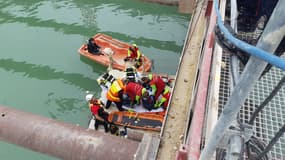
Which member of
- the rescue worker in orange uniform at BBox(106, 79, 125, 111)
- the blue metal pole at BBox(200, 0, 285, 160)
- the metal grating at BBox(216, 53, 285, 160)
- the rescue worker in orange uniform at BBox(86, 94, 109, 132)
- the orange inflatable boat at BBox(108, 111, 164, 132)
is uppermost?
the blue metal pole at BBox(200, 0, 285, 160)

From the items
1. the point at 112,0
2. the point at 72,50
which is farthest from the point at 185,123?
the point at 112,0

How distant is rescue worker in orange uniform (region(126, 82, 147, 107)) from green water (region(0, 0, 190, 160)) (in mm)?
1594

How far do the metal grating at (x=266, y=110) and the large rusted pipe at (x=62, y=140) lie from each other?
4.90ft

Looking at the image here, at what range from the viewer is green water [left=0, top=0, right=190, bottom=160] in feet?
27.9

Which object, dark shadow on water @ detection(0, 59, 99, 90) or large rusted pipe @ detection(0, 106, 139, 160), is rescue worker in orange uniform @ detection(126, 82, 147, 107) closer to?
dark shadow on water @ detection(0, 59, 99, 90)

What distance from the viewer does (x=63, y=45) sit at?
11.1m

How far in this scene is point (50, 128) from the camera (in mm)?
4004

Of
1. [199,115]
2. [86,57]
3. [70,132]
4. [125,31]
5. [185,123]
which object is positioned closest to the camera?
[199,115]

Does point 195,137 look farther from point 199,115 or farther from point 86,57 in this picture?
point 86,57

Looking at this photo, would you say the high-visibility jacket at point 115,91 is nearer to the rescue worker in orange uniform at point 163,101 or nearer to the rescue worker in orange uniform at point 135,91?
the rescue worker in orange uniform at point 135,91

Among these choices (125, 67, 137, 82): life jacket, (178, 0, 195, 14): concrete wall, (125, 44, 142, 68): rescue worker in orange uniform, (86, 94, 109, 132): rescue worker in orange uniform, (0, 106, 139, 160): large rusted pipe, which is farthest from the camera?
(178, 0, 195, 14): concrete wall

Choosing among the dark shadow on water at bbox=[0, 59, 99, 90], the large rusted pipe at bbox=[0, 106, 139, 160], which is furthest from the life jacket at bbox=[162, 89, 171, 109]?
the large rusted pipe at bbox=[0, 106, 139, 160]

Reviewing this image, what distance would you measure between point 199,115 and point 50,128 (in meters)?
2.24

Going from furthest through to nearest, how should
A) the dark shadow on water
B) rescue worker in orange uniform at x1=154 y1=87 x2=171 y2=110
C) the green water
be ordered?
the dark shadow on water < the green water < rescue worker in orange uniform at x1=154 y1=87 x2=171 y2=110
